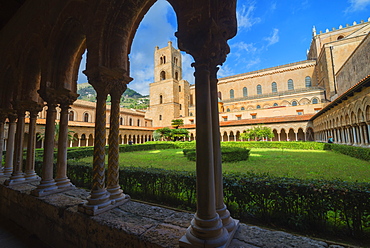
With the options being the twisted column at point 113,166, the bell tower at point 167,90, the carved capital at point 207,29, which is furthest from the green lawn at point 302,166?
the bell tower at point 167,90

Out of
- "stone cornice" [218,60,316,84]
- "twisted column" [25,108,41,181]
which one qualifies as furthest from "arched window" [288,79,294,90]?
"twisted column" [25,108,41,181]

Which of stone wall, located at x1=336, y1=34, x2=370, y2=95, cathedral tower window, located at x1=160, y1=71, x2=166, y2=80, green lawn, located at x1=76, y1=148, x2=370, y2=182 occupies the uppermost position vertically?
cathedral tower window, located at x1=160, y1=71, x2=166, y2=80

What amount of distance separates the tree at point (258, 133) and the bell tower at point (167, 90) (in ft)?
54.0

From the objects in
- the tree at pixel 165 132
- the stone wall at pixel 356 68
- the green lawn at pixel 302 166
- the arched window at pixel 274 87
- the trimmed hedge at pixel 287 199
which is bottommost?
the green lawn at pixel 302 166

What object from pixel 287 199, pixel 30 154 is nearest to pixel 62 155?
pixel 30 154

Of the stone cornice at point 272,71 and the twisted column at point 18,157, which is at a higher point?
the stone cornice at point 272,71

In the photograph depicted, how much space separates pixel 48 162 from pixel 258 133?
2406 centimetres

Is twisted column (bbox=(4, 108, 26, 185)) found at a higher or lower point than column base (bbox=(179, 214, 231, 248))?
higher

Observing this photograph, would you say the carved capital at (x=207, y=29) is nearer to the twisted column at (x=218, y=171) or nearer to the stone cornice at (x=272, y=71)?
the twisted column at (x=218, y=171)

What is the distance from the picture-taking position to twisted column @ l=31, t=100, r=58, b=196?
11.4ft

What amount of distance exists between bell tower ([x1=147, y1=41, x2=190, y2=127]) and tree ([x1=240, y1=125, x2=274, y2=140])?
16471 millimetres

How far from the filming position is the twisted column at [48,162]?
3.46 meters

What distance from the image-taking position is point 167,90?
38688 mm

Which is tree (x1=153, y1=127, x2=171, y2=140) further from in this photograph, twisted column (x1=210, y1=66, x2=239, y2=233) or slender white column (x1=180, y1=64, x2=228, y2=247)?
slender white column (x1=180, y1=64, x2=228, y2=247)
